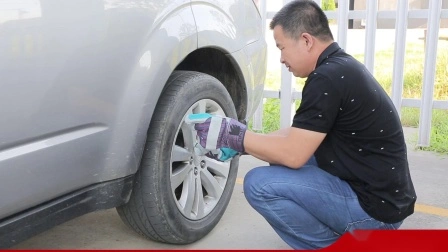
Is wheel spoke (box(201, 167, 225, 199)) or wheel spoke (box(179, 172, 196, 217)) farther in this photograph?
wheel spoke (box(201, 167, 225, 199))

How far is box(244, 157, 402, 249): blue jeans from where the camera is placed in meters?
2.28

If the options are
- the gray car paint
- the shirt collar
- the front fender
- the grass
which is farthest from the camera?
the grass

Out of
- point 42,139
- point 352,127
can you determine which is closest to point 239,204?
point 352,127

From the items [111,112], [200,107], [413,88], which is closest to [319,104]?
[200,107]

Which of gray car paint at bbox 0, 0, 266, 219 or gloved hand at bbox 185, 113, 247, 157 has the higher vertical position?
gray car paint at bbox 0, 0, 266, 219

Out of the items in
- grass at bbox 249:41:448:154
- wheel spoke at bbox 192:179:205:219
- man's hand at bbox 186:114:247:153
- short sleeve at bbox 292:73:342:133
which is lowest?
grass at bbox 249:41:448:154

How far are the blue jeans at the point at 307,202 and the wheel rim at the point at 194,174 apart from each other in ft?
1.02

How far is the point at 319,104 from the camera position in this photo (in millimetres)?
2145

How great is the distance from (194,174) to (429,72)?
2.61 metres

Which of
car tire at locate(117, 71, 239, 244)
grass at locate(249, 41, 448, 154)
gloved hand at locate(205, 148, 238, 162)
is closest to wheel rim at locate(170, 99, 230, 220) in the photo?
car tire at locate(117, 71, 239, 244)

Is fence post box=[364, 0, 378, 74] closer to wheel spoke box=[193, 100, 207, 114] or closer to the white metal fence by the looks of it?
the white metal fence

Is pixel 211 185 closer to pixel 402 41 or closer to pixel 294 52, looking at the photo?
pixel 294 52

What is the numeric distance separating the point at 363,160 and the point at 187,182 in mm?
737

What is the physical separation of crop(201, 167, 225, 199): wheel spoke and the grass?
2400mm
